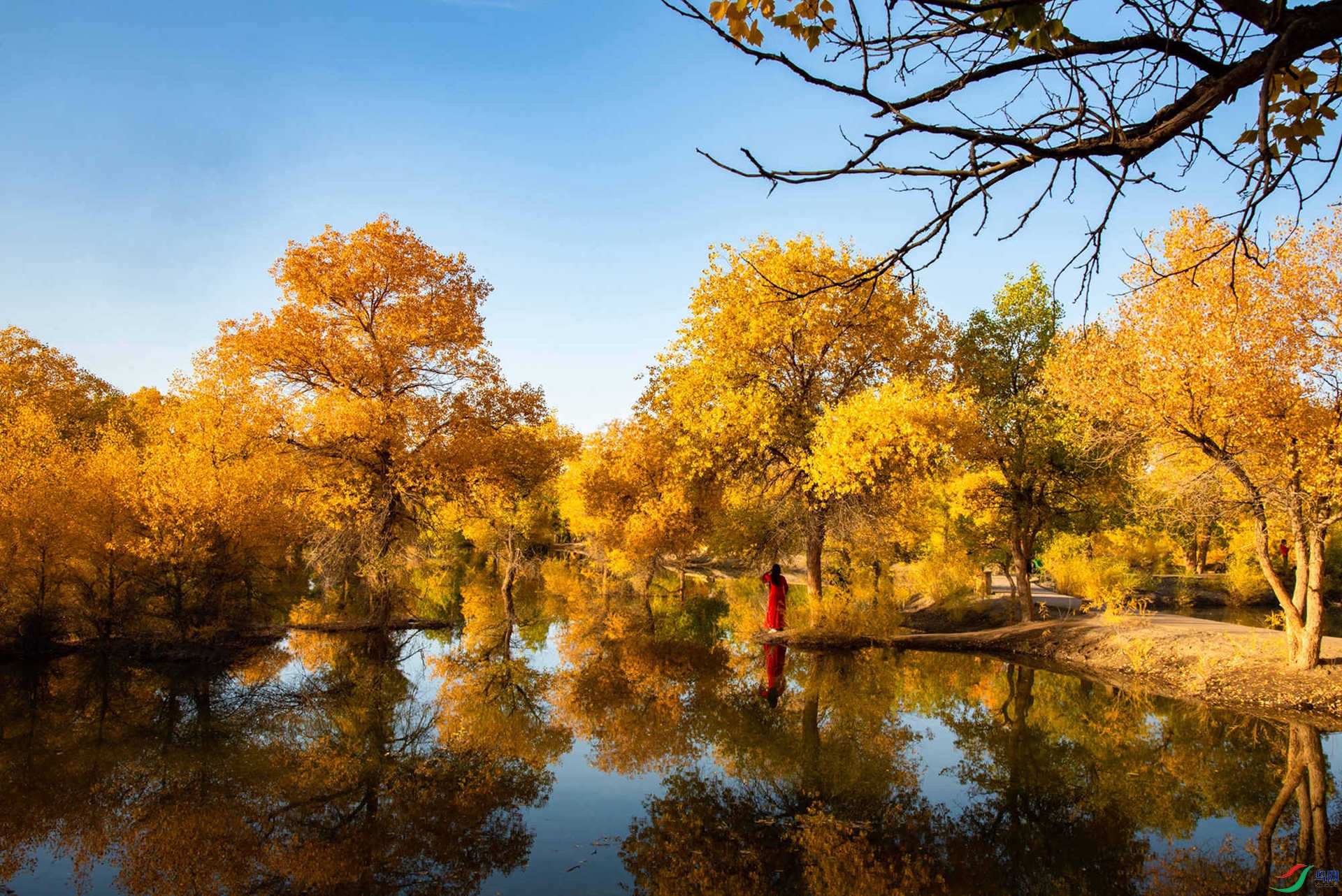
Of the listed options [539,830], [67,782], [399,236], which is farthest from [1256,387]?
[399,236]

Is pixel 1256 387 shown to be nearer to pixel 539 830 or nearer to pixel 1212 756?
pixel 1212 756

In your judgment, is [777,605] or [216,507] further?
[777,605]

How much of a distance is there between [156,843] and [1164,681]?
15547 mm

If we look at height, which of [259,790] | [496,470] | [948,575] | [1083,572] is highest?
[496,470]

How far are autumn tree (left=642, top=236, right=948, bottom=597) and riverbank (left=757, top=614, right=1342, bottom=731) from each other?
3645 millimetres

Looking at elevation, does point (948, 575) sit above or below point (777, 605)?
above

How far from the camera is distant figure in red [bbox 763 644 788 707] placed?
12.0m

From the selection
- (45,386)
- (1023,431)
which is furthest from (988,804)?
(45,386)

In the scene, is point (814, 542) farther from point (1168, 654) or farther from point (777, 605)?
point (1168, 654)

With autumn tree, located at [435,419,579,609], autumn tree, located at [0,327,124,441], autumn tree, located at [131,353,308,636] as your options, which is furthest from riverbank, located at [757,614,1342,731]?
autumn tree, located at [0,327,124,441]

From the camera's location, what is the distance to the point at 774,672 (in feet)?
46.7

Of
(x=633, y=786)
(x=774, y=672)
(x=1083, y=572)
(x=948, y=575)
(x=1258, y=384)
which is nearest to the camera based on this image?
(x=633, y=786)

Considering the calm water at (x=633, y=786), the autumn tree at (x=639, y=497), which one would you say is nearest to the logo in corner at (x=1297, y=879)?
the calm water at (x=633, y=786)

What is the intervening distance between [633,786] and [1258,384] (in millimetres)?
10744
